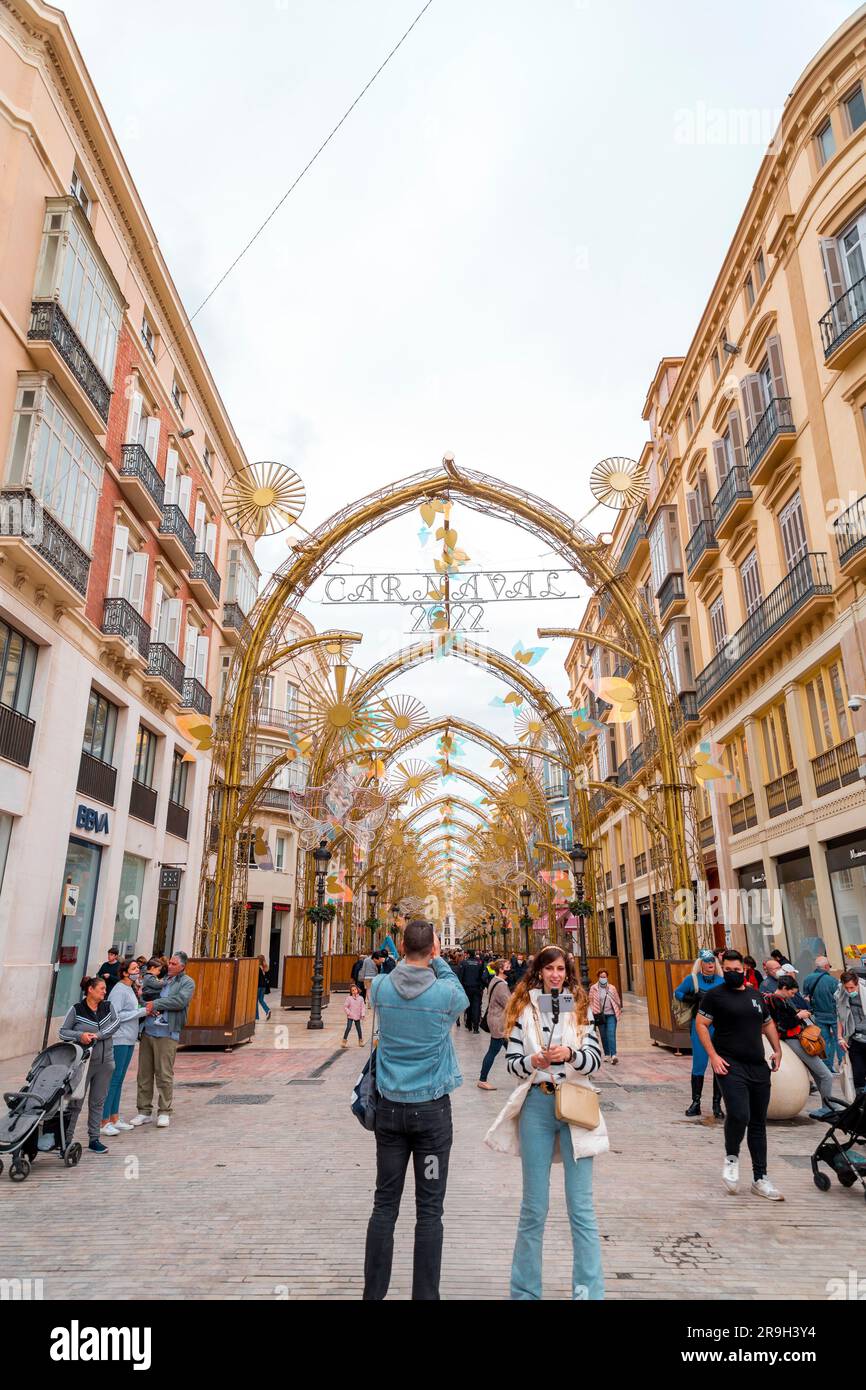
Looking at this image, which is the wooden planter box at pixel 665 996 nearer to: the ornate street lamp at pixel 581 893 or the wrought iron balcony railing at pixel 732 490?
the ornate street lamp at pixel 581 893

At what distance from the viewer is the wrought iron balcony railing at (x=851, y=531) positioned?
1516cm

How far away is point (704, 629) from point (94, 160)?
67.0 ft

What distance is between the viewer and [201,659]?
27016 millimetres

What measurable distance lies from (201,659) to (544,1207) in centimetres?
2462

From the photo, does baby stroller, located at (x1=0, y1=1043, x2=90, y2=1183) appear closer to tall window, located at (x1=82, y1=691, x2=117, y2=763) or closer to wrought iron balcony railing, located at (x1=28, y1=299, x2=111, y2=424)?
tall window, located at (x1=82, y1=691, x2=117, y2=763)

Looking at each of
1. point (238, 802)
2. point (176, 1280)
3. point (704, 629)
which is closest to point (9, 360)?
point (238, 802)

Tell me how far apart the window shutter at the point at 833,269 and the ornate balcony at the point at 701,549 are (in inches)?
302

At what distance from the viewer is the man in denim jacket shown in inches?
157

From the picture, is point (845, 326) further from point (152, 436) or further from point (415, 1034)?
point (415, 1034)

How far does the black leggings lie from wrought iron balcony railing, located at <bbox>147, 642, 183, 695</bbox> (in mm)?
17845
